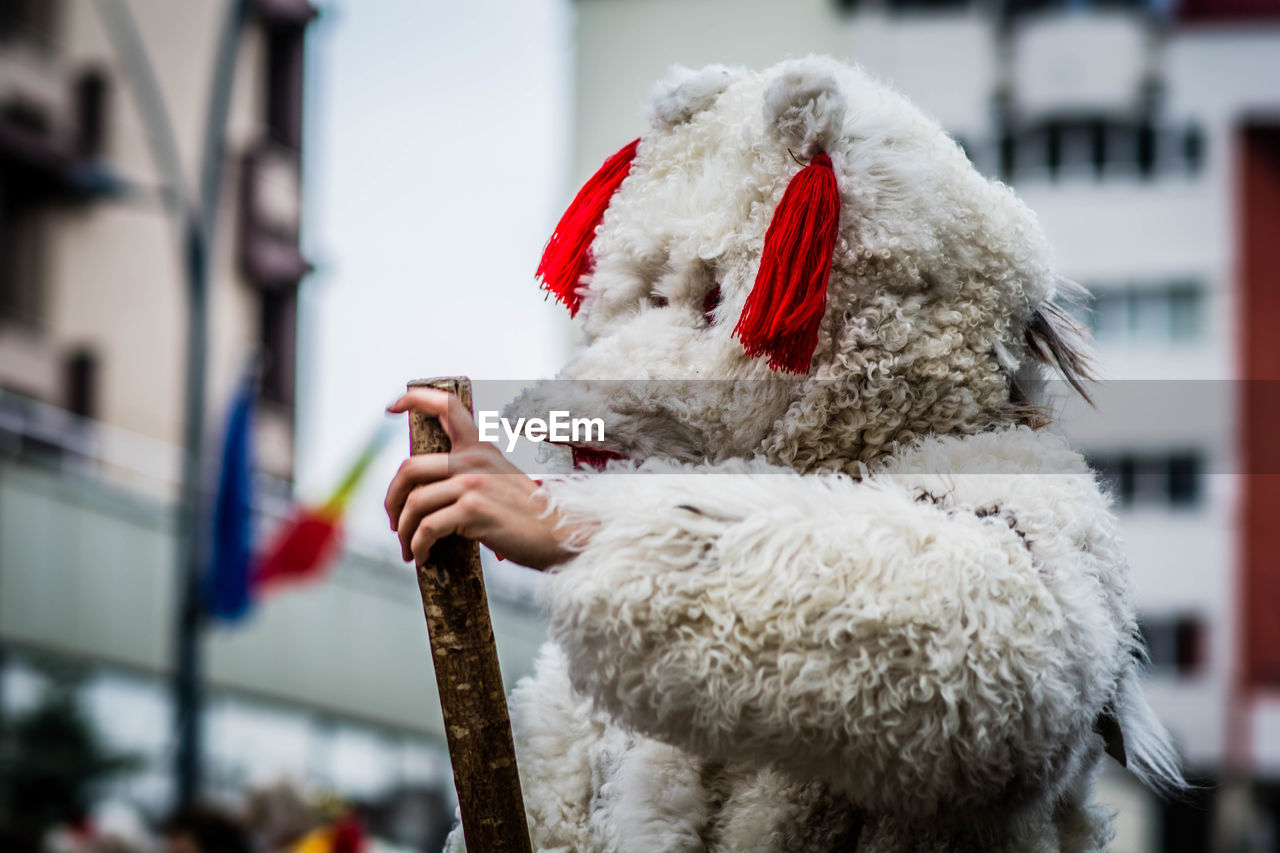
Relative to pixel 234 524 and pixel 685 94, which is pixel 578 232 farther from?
pixel 234 524

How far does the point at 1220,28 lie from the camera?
72.8 feet

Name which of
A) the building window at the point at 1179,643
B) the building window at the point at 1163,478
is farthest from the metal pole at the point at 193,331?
the building window at the point at 1179,643

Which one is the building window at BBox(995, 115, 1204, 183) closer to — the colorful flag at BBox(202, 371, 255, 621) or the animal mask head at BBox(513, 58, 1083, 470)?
the colorful flag at BBox(202, 371, 255, 621)

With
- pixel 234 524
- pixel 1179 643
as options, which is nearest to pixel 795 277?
pixel 234 524

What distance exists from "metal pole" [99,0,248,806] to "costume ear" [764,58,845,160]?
7.24 meters

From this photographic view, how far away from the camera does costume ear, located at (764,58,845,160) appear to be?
1831 mm

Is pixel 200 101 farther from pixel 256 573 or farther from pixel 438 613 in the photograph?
pixel 438 613

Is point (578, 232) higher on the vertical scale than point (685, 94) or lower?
lower

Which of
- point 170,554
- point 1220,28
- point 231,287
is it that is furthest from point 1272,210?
point 170,554

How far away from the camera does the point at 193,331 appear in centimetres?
873

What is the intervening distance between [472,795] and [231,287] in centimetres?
1687

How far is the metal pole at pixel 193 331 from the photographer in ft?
28.1

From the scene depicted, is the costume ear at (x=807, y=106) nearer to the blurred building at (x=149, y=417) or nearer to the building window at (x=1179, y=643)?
the blurred building at (x=149, y=417)

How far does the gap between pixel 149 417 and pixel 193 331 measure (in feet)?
25.3
